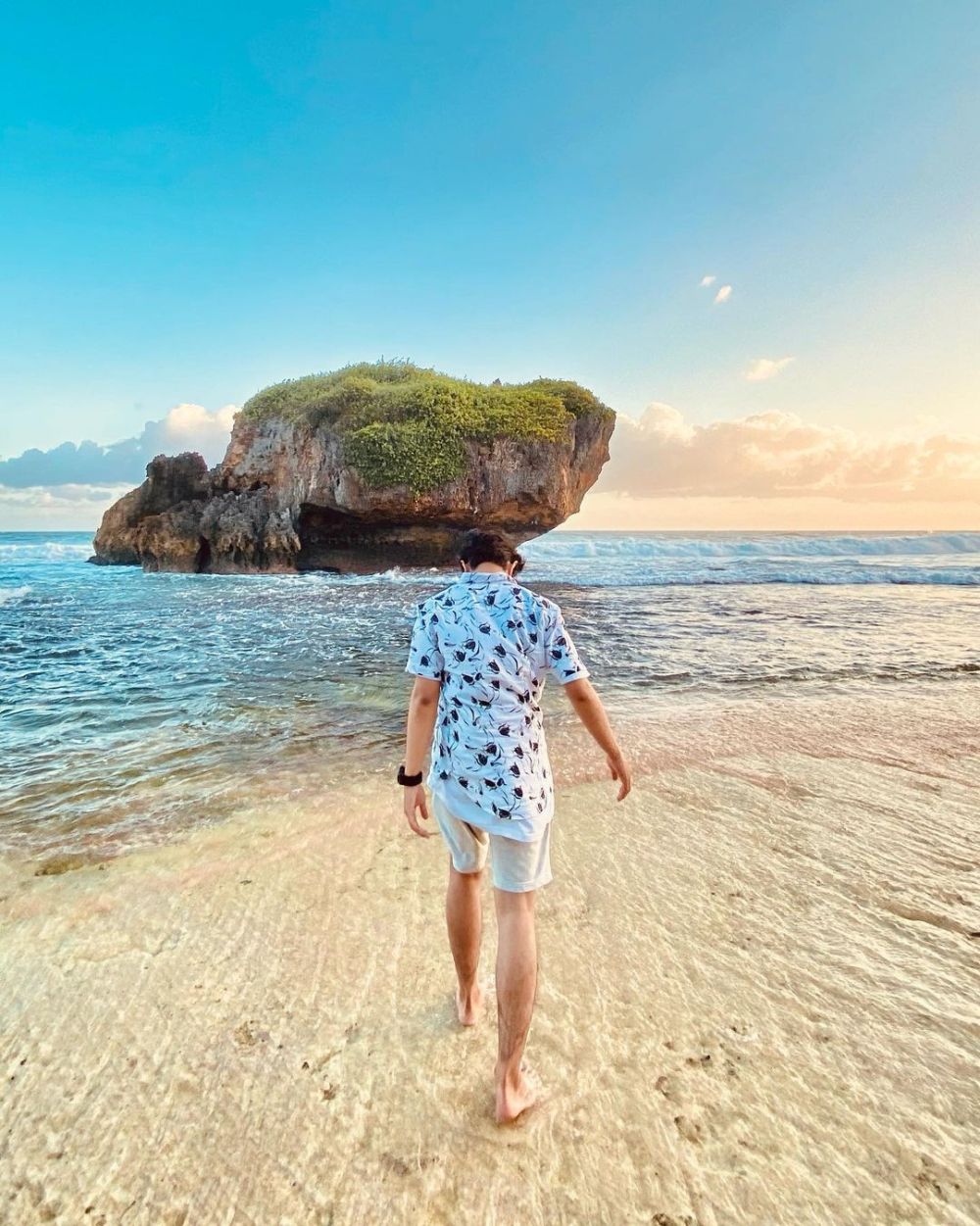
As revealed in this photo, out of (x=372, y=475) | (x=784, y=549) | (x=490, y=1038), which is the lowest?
(x=490, y=1038)

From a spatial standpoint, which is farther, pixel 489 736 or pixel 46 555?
pixel 46 555

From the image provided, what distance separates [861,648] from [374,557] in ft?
68.0

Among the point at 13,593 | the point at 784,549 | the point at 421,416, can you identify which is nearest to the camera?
the point at 13,593

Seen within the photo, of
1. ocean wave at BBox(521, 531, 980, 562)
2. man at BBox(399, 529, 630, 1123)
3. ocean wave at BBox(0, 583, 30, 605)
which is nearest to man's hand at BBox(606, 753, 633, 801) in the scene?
man at BBox(399, 529, 630, 1123)

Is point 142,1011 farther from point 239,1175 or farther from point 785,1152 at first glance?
point 785,1152

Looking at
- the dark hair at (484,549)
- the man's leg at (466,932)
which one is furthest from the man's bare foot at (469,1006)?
the dark hair at (484,549)

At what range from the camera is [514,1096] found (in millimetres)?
1963

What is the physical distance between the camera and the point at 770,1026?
7.43 feet

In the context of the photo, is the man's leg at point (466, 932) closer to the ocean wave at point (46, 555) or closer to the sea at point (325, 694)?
the sea at point (325, 694)

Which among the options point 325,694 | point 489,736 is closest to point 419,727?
point 489,736

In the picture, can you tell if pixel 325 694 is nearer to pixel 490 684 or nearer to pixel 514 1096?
pixel 490 684

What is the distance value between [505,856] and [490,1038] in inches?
30.1

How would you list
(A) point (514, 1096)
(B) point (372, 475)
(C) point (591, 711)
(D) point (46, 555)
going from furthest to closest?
(D) point (46, 555), (B) point (372, 475), (C) point (591, 711), (A) point (514, 1096)

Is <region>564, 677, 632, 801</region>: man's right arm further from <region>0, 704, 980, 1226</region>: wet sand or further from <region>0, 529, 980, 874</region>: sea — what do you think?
<region>0, 529, 980, 874</region>: sea
